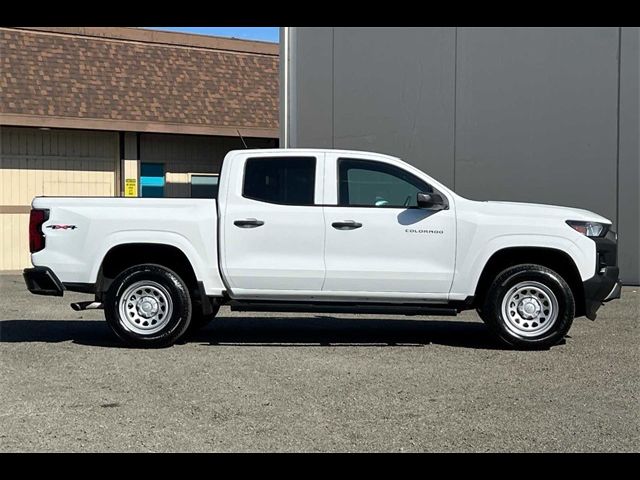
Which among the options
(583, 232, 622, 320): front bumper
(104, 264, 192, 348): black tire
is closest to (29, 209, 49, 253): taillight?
(104, 264, 192, 348): black tire

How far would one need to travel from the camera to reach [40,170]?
19875mm

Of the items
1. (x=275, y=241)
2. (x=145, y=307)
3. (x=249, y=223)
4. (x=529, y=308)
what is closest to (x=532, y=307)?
(x=529, y=308)

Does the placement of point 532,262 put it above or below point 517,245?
below

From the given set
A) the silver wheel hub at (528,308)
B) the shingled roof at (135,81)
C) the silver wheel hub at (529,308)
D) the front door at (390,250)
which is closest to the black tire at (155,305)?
the front door at (390,250)

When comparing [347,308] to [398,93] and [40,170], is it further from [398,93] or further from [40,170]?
[40,170]

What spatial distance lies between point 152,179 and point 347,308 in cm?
1285

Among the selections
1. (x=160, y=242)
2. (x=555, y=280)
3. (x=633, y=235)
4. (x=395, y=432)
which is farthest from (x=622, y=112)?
(x=395, y=432)

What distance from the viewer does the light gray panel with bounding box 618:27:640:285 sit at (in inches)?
568

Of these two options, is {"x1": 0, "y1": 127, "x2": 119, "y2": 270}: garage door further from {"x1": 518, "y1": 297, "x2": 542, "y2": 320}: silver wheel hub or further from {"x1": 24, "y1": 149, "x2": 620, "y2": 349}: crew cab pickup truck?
{"x1": 518, "y1": 297, "x2": 542, "y2": 320}: silver wheel hub

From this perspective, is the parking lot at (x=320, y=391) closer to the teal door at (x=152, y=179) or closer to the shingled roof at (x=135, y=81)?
the shingled roof at (x=135, y=81)

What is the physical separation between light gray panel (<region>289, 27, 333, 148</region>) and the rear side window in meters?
7.87

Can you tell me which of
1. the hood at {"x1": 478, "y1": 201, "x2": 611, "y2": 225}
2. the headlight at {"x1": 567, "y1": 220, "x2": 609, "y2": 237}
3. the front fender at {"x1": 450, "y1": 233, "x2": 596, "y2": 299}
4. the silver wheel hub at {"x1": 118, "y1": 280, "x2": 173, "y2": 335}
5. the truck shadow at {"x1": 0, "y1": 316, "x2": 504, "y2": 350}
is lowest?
the truck shadow at {"x1": 0, "y1": 316, "x2": 504, "y2": 350}

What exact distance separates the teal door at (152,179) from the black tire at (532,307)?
13.3m

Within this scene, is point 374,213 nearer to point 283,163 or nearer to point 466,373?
point 283,163
